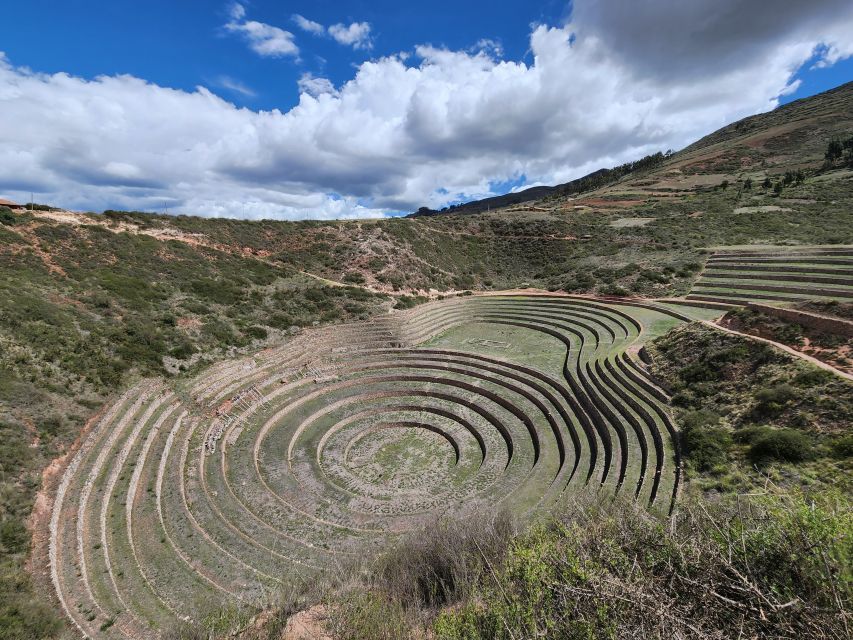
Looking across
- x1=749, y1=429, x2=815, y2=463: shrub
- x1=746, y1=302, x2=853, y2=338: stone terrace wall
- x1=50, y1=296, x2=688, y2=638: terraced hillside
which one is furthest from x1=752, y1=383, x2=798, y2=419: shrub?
x1=746, y1=302, x2=853, y2=338: stone terrace wall

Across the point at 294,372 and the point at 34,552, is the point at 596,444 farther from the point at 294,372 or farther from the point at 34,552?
the point at 34,552

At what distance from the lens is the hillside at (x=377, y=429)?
679 cm

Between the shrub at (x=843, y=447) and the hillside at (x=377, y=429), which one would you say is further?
the shrub at (x=843, y=447)

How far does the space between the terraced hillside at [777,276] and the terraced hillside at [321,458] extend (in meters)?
5.63

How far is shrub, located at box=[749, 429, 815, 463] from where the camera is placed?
11.3 meters

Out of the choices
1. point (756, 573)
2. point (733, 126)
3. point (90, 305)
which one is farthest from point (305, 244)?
point (733, 126)

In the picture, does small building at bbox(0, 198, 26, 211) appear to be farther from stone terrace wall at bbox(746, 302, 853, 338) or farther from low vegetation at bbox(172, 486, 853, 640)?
stone terrace wall at bbox(746, 302, 853, 338)

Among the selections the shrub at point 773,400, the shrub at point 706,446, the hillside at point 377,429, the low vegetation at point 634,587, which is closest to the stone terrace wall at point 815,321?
the hillside at point 377,429

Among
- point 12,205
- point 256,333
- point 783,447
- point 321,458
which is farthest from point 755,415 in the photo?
point 12,205

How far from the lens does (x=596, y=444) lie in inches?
625

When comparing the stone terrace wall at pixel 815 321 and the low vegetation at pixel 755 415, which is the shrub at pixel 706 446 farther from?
the stone terrace wall at pixel 815 321

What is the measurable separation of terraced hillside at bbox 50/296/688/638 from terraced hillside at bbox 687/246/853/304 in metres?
5.63

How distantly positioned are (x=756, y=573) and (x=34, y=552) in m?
16.1

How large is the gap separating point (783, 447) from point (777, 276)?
23501 millimetres
